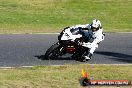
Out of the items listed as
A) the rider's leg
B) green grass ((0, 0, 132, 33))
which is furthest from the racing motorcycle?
green grass ((0, 0, 132, 33))

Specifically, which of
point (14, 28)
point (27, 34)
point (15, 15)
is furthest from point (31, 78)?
point (15, 15)

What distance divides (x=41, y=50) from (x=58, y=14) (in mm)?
8781

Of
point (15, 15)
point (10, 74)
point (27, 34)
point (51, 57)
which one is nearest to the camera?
point (10, 74)

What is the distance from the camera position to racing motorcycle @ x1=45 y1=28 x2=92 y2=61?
16.0 meters

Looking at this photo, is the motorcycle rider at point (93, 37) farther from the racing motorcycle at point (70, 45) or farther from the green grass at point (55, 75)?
the green grass at point (55, 75)

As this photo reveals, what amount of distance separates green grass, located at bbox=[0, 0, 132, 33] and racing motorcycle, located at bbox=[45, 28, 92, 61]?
18.1 feet

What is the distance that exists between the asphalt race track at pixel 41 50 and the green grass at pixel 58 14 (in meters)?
1.63

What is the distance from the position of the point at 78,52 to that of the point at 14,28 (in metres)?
6.54

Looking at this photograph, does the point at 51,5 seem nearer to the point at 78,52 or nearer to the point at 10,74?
the point at 78,52

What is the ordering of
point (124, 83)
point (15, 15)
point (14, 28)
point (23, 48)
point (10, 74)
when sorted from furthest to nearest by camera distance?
point (15, 15), point (14, 28), point (23, 48), point (10, 74), point (124, 83)

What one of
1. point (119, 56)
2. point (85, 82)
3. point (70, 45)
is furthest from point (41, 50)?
point (85, 82)

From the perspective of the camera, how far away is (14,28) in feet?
72.9

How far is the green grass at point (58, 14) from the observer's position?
22822mm

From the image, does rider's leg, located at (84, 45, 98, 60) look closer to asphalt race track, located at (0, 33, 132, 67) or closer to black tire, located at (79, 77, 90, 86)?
asphalt race track, located at (0, 33, 132, 67)
